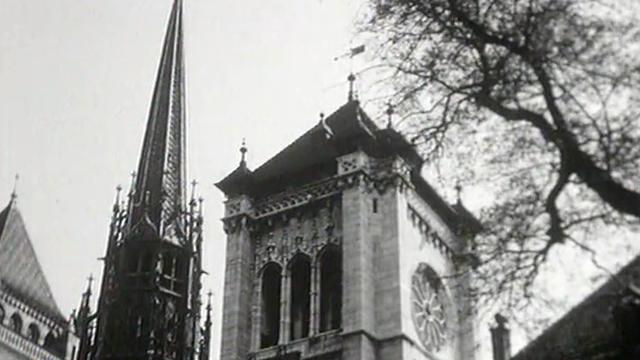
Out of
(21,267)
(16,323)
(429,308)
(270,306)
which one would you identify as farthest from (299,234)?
(21,267)

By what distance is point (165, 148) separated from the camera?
1937 inches

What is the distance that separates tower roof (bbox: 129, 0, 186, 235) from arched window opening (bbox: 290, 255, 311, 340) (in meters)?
8.44

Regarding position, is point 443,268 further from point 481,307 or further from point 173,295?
point 481,307

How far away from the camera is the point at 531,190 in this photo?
10.1 metres

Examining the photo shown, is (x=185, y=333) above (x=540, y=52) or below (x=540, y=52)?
above

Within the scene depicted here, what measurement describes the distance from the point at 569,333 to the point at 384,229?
2100cm

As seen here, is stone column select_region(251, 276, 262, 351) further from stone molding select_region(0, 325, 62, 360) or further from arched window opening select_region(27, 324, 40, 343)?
arched window opening select_region(27, 324, 40, 343)

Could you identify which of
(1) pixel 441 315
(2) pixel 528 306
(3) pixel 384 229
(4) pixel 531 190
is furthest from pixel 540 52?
(1) pixel 441 315

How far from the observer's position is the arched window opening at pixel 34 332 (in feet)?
194

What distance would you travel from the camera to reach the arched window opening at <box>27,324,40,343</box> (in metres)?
59.2

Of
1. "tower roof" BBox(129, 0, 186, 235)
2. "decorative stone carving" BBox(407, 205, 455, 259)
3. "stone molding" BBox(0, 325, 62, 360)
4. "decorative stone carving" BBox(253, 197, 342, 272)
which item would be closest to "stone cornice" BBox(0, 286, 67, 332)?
"stone molding" BBox(0, 325, 62, 360)

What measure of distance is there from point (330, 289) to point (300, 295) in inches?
37.7

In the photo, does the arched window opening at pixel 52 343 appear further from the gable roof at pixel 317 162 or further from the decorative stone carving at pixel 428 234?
the decorative stone carving at pixel 428 234

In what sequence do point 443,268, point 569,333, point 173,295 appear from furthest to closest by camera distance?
point 173,295 < point 443,268 < point 569,333
